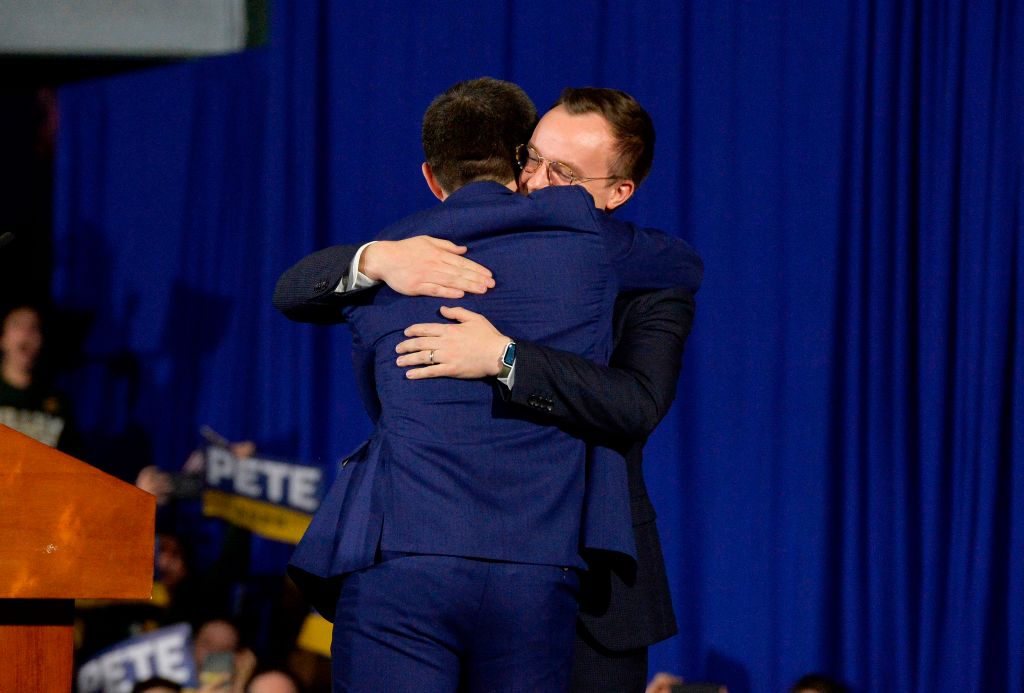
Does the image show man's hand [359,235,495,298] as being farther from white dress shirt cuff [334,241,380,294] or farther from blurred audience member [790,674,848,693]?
blurred audience member [790,674,848,693]

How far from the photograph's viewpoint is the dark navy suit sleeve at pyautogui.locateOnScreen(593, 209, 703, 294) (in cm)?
154

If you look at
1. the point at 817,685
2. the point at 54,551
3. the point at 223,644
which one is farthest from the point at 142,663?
the point at 54,551

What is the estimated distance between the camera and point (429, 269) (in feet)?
4.54

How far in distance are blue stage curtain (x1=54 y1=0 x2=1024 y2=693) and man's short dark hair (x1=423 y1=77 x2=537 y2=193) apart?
6.62ft

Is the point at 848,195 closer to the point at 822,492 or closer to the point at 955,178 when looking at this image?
the point at 955,178

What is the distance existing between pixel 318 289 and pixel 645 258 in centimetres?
42

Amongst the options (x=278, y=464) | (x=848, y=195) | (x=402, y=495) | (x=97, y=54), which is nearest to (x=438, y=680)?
(x=402, y=495)

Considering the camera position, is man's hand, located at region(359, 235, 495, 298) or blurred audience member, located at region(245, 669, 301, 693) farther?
blurred audience member, located at region(245, 669, 301, 693)

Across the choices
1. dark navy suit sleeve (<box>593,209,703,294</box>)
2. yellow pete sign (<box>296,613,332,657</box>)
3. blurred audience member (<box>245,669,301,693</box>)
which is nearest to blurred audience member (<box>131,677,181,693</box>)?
blurred audience member (<box>245,669,301,693</box>)

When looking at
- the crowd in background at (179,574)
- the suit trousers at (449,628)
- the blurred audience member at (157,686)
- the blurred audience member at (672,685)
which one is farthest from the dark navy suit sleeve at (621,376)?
the crowd in background at (179,574)

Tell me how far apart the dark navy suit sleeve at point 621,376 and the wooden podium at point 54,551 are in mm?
478

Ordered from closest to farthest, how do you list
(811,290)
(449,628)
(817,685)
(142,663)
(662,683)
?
1. (449,628)
2. (817,685)
3. (662,683)
4. (811,290)
5. (142,663)

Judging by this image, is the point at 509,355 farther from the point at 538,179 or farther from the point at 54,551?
the point at 54,551

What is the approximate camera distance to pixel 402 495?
1.37 m
